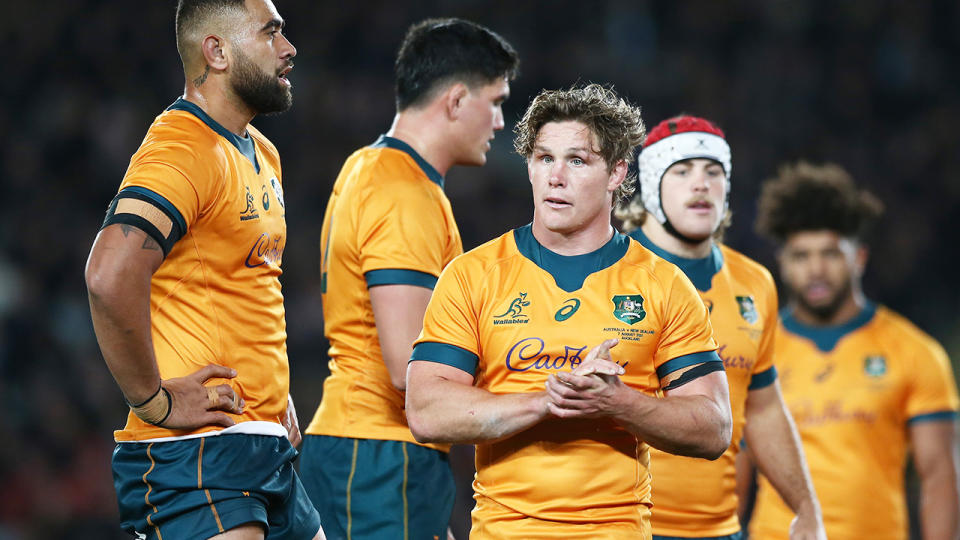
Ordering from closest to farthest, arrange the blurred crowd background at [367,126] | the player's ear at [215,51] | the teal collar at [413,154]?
the player's ear at [215,51] → the teal collar at [413,154] → the blurred crowd background at [367,126]

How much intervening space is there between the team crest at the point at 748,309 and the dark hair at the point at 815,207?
71.4 inches

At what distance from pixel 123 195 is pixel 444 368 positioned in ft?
3.41

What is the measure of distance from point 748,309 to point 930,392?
77.2 inches

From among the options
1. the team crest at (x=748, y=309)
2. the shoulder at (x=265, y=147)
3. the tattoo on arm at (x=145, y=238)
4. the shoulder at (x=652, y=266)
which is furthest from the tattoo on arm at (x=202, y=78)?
the team crest at (x=748, y=309)

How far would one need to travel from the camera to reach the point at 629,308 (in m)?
3.32

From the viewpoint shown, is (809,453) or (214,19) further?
(809,453)

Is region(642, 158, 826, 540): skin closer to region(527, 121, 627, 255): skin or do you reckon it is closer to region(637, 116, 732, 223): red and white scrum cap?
region(637, 116, 732, 223): red and white scrum cap

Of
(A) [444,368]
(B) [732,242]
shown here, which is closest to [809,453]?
(A) [444,368]

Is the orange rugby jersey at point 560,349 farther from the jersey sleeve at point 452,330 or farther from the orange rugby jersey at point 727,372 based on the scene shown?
the orange rugby jersey at point 727,372

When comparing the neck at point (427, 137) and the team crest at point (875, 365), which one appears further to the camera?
the team crest at point (875, 365)

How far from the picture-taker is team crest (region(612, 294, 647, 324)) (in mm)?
3309

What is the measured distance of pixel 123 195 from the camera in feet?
10.4

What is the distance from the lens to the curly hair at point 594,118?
11.3ft

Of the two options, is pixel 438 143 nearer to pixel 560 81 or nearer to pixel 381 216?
pixel 381 216
